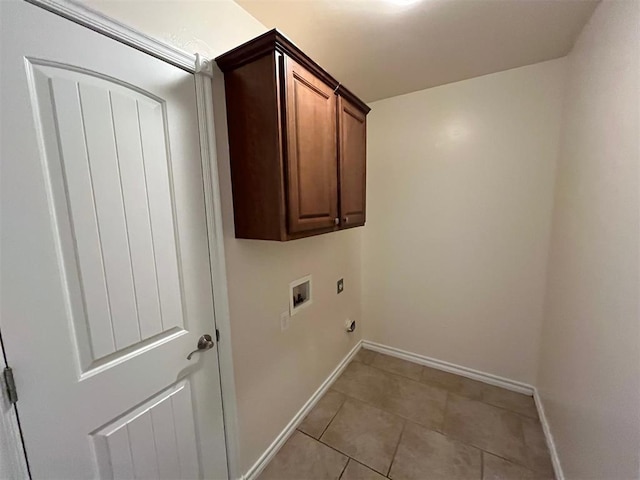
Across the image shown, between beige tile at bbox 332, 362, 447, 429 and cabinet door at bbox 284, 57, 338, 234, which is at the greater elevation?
cabinet door at bbox 284, 57, 338, 234

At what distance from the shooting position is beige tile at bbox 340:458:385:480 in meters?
1.47

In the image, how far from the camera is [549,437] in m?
1.65

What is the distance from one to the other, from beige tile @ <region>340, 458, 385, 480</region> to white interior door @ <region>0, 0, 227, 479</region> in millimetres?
875

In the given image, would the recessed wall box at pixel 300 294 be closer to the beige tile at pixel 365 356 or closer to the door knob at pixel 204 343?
the door knob at pixel 204 343

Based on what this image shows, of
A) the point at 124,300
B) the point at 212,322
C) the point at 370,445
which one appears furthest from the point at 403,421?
the point at 124,300

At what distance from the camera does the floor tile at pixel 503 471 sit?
146 centimetres

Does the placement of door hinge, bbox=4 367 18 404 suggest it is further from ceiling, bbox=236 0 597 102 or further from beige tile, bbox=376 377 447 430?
beige tile, bbox=376 377 447 430

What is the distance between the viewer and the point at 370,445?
1.67m

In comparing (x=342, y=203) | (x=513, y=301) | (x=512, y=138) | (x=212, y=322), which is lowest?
(x=513, y=301)

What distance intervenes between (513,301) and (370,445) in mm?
1549

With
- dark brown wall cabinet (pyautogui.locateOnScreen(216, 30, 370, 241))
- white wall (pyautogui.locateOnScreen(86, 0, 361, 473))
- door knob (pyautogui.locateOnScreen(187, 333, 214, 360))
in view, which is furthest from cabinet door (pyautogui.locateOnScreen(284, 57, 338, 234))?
door knob (pyautogui.locateOnScreen(187, 333, 214, 360))

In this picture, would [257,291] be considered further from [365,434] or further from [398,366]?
[398,366]

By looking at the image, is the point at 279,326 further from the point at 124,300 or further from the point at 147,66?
the point at 147,66

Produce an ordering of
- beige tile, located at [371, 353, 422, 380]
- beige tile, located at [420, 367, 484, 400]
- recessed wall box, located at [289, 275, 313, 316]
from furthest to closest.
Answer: beige tile, located at [371, 353, 422, 380], beige tile, located at [420, 367, 484, 400], recessed wall box, located at [289, 275, 313, 316]
